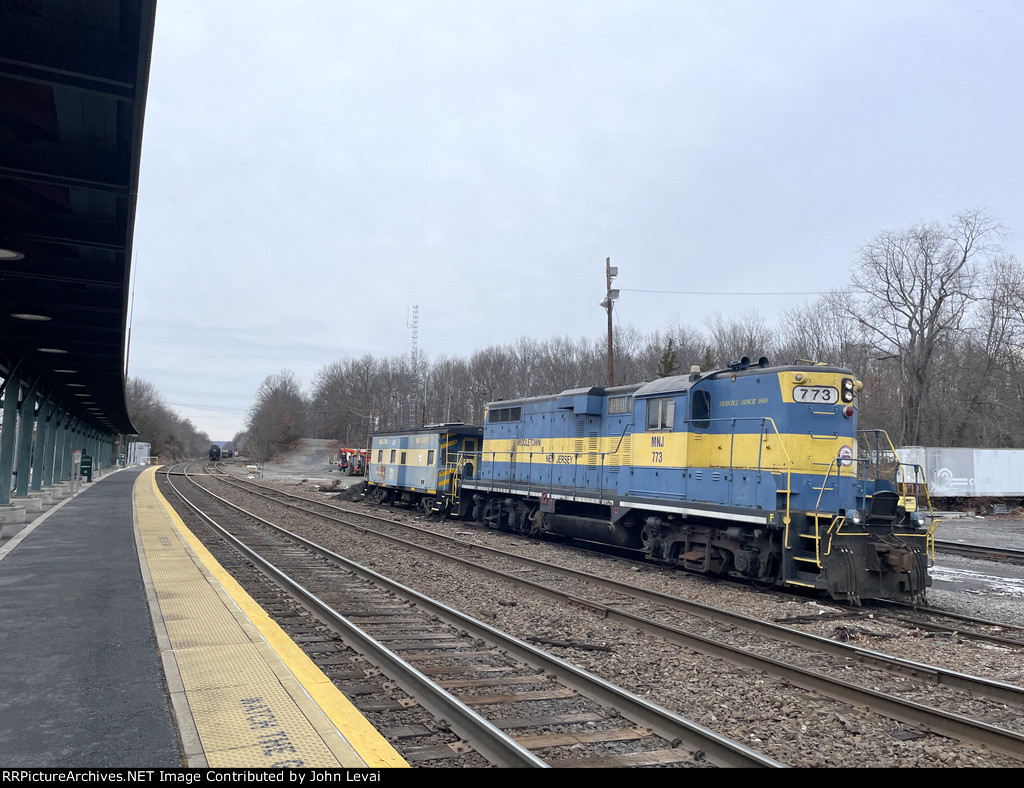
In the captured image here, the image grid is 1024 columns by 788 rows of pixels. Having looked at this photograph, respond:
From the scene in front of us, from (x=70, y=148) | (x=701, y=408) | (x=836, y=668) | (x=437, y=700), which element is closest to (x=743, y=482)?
(x=701, y=408)

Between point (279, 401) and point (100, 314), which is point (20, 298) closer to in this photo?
point (100, 314)

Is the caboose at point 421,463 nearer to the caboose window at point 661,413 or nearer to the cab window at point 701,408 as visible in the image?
the caboose window at point 661,413

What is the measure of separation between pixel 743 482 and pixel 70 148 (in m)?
10.3

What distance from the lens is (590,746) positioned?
4.94 meters

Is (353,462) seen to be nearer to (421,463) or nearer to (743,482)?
(421,463)

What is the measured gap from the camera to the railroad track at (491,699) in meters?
4.71

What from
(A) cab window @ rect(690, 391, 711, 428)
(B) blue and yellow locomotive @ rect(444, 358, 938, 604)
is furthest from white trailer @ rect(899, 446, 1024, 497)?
(A) cab window @ rect(690, 391, 711, 428)

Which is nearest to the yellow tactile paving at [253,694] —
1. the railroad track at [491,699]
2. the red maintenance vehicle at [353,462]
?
the railroad track at [491,699]

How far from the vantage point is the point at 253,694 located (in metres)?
5.09

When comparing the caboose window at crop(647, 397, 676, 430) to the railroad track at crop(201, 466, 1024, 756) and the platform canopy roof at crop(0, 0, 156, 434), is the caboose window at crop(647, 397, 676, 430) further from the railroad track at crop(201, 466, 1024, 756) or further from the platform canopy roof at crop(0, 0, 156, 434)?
the platform canopy roof at crop(0, 0, 156, 434)

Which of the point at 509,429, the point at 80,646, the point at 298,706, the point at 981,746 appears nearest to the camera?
the point at 298,706

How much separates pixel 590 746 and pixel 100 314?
11421mm
